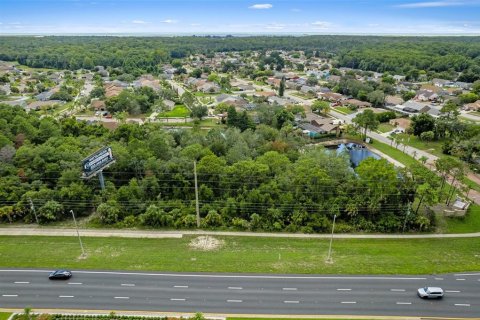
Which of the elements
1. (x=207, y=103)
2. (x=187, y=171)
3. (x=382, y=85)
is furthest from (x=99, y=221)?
(x=382, y=85)

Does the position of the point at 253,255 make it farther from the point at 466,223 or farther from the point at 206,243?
the point at 466,223

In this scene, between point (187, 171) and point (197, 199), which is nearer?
point (197, 199)

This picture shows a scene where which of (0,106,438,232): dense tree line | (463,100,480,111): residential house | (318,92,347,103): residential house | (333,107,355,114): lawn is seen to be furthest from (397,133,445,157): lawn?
(318,92,347,103): residential house

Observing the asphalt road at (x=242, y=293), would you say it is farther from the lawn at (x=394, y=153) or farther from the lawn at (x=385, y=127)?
the lawn at (x=385, y=127)

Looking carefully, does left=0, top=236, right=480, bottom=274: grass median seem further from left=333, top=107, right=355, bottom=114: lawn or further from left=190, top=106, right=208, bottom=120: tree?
left=333, top=107, right=355, bottom=114: lawn

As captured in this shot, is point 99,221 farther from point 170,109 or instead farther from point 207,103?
point 207,103
